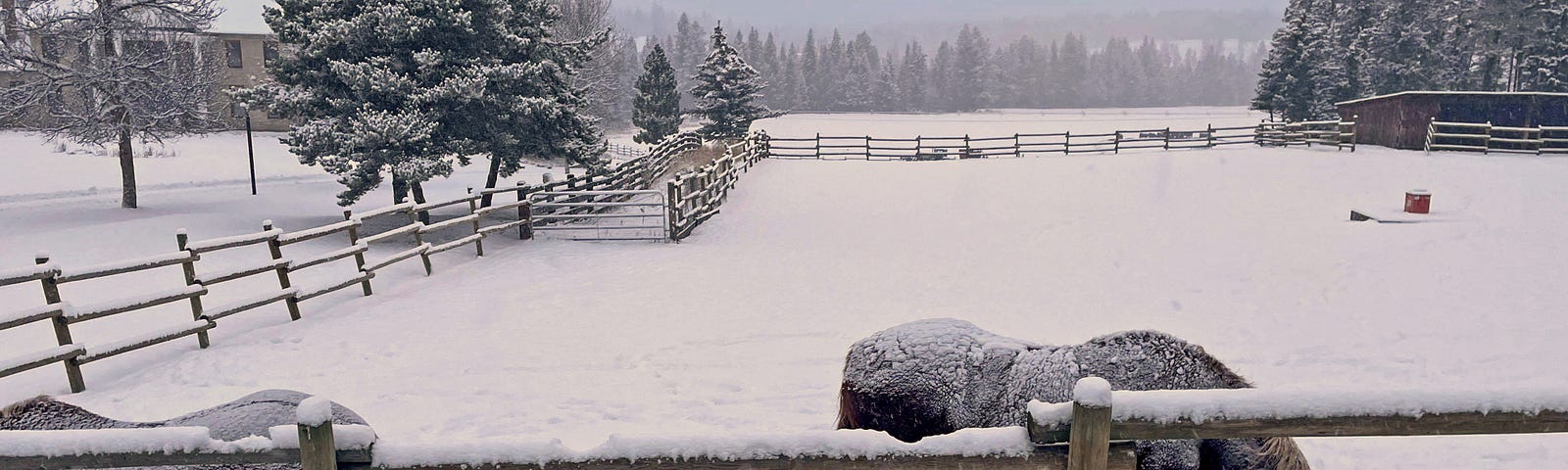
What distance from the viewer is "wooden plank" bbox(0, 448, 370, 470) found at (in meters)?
2.34

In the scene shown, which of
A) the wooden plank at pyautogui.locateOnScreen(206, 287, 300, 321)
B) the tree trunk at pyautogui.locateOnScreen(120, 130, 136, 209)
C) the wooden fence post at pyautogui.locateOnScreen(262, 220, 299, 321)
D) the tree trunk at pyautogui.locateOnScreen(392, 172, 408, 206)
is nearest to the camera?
the wooden plank at pyautogui.locateOnScreen(206, 287, 300, 321)

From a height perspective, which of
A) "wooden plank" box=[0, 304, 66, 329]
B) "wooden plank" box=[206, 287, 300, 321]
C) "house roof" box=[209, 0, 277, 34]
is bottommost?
"wooden plank" box=[206, 287, 300, 321]

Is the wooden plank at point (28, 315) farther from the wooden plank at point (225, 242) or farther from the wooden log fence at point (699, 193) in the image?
the wooden log fence at point (699, 193)

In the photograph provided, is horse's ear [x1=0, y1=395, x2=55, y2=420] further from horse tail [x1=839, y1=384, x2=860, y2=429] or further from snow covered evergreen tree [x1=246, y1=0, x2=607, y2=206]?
snow covered evergreen tree [x1=246, y1=0, x2=607, y2=206]

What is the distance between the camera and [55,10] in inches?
798

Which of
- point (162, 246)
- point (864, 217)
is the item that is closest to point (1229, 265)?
point (864, 217)

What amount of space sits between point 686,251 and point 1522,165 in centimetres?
2001

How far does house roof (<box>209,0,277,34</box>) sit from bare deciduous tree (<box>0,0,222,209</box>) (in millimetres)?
20481

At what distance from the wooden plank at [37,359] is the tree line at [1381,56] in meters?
42.2

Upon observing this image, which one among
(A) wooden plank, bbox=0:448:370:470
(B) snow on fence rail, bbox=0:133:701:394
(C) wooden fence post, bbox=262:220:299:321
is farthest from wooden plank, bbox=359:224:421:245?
(A) wooden plank, bbox=0:448:370:470

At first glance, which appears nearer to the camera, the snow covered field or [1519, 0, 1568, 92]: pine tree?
the snow covered field

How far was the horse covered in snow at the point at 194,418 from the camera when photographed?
10.0ft

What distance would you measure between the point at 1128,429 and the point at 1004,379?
1.36 meters

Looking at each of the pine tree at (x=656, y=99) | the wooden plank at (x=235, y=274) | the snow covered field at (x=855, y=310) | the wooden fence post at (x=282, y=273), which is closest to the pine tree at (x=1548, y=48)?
the snow covered field at (x=855, y=310)
